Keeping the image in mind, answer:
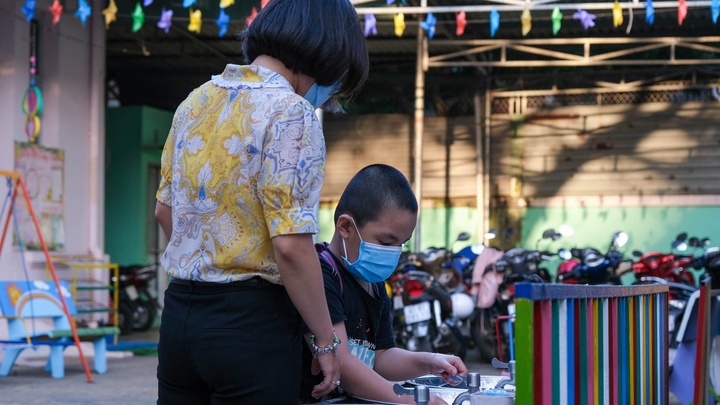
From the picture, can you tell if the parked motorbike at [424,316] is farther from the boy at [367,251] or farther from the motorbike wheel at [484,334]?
the boy at [367,251]

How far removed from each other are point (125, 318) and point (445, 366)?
486 inches

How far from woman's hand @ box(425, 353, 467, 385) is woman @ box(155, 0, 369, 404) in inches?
25.0

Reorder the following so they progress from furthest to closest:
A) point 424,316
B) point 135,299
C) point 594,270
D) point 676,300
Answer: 1. point 135,299
2. point 594,270
3. point 424,316
4. point 676,300

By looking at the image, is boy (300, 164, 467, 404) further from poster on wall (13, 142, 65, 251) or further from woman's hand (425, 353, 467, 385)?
poster on wall (13, 142, 65, 251)

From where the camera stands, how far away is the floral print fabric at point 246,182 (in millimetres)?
2451

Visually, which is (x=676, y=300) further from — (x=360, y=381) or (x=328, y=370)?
(x=328, y=370)

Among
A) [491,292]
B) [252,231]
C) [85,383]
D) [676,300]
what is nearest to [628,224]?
[491,292]

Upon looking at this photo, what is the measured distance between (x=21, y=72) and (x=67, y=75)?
0.92 m

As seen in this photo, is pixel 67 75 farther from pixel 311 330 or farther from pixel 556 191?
pixel 311 330

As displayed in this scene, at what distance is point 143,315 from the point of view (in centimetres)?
1535

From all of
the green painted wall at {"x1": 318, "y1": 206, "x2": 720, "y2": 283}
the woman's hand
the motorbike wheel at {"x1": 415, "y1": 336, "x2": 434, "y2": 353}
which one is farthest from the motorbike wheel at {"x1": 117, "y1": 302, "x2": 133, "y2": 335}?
the woman's hand

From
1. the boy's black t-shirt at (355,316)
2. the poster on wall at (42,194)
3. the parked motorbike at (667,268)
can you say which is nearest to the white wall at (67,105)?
the poster on wall at (42,194)

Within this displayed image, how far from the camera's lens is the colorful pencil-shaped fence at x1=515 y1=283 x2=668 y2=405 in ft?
6.92

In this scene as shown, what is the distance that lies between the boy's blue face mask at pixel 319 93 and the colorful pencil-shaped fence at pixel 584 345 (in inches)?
30.7
